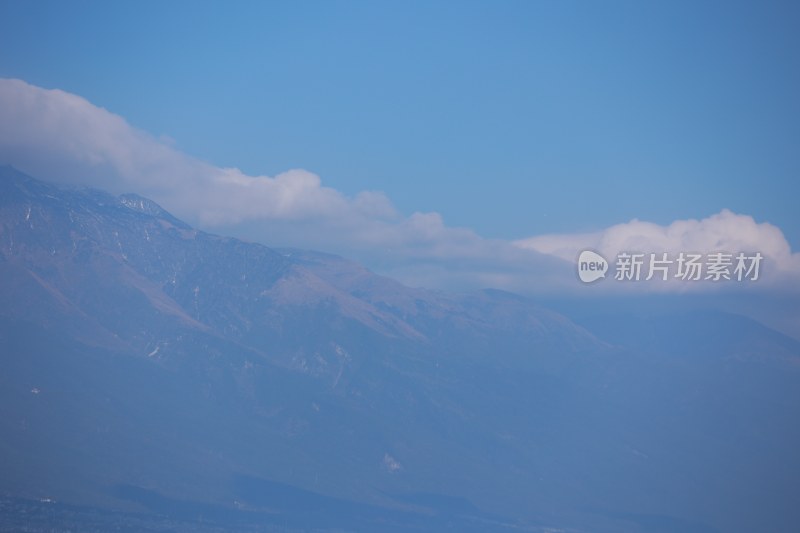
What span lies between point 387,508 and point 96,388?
5816 cm

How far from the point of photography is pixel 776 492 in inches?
7357

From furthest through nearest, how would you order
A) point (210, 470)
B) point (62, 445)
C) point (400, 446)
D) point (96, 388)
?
point (400, 446)
point (96, 388)
point (210, 470)
point (62, 445)

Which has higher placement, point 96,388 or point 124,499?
point 96,388

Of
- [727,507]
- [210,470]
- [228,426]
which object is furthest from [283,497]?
[727,507]

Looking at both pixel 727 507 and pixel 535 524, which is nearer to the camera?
pixel 535 524

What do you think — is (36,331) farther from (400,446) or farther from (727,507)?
(727,507)

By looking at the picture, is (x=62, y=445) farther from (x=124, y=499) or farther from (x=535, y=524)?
(x=535, y=524)

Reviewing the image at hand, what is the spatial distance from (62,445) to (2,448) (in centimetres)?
1243

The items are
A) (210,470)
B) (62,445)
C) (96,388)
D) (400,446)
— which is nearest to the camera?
(62,445)

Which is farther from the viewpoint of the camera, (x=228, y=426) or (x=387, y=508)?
(x=228, y=426)

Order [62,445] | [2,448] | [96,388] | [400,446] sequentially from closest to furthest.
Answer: [2,448] < [62,445] < [96,388] < [400,446]

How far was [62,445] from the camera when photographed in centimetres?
15175

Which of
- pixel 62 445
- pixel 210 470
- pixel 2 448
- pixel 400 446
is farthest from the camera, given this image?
pixel 400 446

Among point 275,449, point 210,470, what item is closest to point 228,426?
point 275,449
